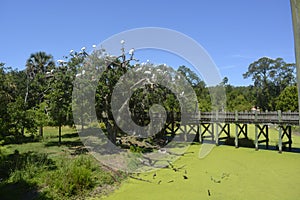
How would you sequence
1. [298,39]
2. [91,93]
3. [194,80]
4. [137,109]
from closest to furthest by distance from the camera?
[298,39], [91,93], [137,109], [194,80]

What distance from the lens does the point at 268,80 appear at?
1743 inches

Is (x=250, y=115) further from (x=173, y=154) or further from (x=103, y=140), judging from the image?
(x=103, y=140)

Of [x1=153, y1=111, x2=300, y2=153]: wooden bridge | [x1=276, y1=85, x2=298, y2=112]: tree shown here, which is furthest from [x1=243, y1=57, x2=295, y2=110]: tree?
[x1=153, y1=111, x2=300, y2=153]: wooden bridge

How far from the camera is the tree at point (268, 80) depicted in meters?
42.5

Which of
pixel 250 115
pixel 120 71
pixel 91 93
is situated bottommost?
pixel 250 115

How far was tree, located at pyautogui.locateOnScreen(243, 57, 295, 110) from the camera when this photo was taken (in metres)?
42.5

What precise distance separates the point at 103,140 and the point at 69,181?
8.33m

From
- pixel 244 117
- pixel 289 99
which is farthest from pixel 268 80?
pixel 244 117

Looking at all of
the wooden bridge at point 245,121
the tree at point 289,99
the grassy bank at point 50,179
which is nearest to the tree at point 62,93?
the grassy bank at point 50,179

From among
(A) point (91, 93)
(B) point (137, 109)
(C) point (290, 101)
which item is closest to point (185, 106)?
(B) point (137, 109)

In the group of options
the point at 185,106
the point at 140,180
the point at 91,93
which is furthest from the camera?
the point at 185,106

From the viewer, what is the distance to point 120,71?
15266 millimetres

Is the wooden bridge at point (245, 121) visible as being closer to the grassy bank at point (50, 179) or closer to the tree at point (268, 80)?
the grassy bank at point (50, 179)

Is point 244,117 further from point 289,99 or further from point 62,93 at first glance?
point 289,99
